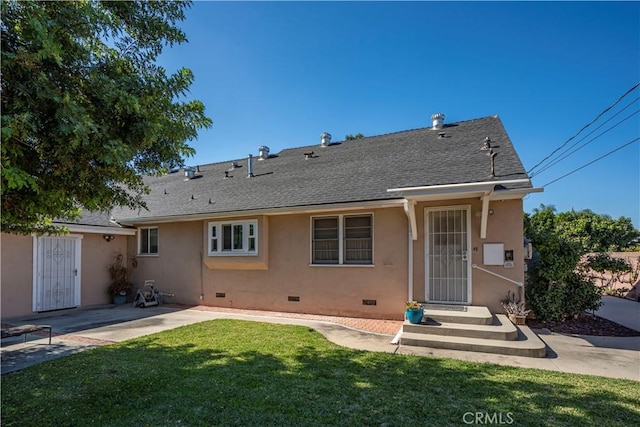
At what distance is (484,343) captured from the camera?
20.7 ft

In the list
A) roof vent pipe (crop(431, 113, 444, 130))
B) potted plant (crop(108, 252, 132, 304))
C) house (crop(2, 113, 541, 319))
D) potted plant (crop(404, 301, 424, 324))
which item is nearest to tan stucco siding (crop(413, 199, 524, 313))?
house (crop(2, 113, 541, 319))

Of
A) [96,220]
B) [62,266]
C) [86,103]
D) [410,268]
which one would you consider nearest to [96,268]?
[62,266]

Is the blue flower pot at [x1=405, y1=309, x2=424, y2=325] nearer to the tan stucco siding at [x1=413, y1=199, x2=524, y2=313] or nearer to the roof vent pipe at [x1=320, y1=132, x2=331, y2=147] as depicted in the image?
the tan stucco siding at [x1=413, y1=199, x2=524, y2=313]

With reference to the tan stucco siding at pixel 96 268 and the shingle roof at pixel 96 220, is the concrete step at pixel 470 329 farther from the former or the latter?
the tan stucco siding at pixel 96 268

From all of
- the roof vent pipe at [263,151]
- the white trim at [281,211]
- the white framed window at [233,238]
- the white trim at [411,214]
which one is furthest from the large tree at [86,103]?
the roof vent pipe at [263,151]

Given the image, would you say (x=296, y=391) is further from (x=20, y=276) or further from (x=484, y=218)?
(x=20, y=276)

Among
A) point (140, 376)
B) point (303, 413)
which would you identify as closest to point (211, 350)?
point (140, 376)

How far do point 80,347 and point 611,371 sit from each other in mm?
9481

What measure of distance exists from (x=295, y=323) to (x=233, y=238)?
3.89 metres

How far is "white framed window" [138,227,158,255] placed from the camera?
13055 millimetres

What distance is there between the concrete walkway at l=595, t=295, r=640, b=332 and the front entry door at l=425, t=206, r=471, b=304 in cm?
410

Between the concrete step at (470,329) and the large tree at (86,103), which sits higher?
the large tree at (86,103)

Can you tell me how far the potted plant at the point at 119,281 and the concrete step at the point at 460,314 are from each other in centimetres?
1117

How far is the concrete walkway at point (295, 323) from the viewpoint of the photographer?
5.57 meters
